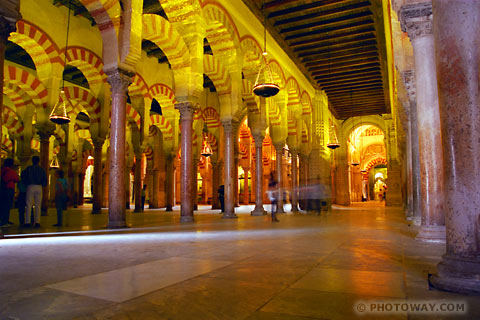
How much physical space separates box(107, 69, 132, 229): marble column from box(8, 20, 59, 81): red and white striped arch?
3.74 m

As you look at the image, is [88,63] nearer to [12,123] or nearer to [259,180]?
[12,123]

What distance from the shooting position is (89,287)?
1.88 metres

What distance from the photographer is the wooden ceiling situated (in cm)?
881

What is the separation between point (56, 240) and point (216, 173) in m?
10.8

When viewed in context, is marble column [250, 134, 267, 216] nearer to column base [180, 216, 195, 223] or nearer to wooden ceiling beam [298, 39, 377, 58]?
column base [180, 216, 195, 223]

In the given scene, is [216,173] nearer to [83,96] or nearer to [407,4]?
[83,96]

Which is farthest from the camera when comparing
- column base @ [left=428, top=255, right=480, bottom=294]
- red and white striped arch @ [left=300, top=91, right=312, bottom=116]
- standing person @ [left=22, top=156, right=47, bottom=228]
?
red and white striped arch @ [left=300, top=91, right=312, bottom=116]

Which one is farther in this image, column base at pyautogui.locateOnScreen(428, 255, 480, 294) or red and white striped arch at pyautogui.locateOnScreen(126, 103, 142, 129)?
red and white striped arch at pyautogui.locateOnScreen(126, 103, 142, 129)

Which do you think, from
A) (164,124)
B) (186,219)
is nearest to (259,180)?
(186,219)

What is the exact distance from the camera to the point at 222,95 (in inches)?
347

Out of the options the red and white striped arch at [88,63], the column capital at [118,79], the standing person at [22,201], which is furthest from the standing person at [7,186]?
the red and white striped arch at [88,63]

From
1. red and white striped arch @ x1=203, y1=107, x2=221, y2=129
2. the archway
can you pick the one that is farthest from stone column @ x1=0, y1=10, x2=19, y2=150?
the archway

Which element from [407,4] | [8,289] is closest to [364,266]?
[8,289]

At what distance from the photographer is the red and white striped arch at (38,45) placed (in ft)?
25.4
